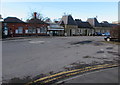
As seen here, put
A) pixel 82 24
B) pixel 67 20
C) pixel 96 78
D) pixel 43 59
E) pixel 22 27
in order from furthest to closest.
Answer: pixel 82 24
pixel 67 20
pixel 22 27
pixel 43 59
pixel 96 78

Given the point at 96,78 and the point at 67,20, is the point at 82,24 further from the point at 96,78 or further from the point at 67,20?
the point at 96,78

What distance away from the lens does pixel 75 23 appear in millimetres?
47375

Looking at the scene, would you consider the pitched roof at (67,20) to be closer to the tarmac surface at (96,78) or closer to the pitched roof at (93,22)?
the pitched roof at (93,22)

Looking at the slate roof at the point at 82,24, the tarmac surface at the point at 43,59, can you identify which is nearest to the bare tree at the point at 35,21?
the slate roof at the point at 82,24

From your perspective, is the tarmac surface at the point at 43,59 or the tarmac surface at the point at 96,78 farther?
the tarmac surface at the point at 43,59

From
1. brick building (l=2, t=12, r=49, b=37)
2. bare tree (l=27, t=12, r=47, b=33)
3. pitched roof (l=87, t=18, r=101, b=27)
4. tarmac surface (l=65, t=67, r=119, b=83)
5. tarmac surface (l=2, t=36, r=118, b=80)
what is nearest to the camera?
tarmac surface (l=65, t=67, r=119, b=83)

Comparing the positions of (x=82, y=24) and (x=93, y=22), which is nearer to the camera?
(x=82, y=24)

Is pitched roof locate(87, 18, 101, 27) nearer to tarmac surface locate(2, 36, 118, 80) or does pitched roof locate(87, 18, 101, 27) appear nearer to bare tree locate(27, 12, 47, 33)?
bare tree locate(27, 12, 47, 33)

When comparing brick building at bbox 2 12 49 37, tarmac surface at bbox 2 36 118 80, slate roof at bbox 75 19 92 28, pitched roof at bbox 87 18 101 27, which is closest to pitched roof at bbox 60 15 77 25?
slate roof at bbox 75 19 92 28

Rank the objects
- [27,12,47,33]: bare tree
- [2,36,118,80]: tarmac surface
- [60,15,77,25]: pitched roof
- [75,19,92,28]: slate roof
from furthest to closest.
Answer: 1. [75,19,92,28]: slate roof
2. [60,15,77,25]: pitched roof
3. [27,12,47,33]: bare tree
4. [2,36,118,80]: tarmac surface

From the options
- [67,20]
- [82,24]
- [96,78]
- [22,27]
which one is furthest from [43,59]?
[82,24]

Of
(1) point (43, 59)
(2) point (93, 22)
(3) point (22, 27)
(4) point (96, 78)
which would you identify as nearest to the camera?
(4) point (96, 78)

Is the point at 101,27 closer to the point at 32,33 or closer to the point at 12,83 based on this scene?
the point at 32,33

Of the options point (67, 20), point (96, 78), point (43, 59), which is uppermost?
point (67, 20)
